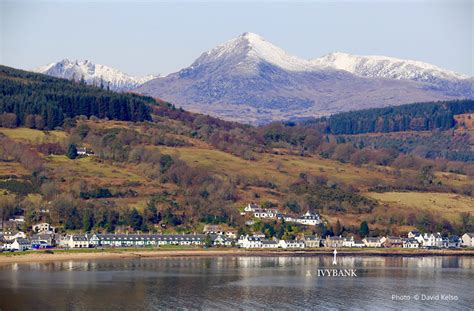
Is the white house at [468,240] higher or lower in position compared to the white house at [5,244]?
higher

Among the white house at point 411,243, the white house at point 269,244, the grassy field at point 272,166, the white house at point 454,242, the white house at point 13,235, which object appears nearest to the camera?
the white house at point 13,235

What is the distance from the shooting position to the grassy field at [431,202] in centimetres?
11275

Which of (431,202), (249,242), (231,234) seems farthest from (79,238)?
(431,202)

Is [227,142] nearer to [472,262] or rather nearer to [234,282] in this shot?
[472,262]

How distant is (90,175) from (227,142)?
1460 inches

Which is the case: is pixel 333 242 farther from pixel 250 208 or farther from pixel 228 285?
pixel 228 285

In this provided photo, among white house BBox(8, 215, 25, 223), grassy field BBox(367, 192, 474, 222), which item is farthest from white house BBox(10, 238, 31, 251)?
grassy field BBox(367, 192, 474, 222)

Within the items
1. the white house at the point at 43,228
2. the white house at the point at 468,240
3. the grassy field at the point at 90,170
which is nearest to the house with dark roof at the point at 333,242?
the white house at the point at 468,240

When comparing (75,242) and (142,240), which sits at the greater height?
(142,240)

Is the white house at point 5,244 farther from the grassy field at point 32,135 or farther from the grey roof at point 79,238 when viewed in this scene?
the grassy field at point 32,135

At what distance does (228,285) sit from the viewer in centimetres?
6681

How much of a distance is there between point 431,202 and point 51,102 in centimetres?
5734

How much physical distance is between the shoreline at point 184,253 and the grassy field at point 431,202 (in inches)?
450

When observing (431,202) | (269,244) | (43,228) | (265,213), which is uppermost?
(431,202)
